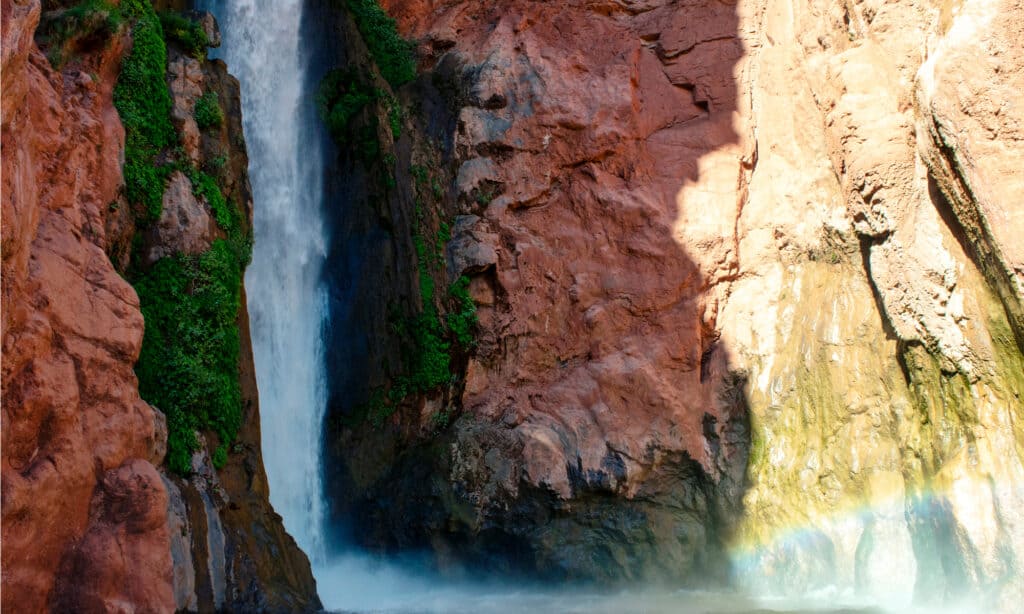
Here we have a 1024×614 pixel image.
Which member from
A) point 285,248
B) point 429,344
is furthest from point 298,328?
point 429,344

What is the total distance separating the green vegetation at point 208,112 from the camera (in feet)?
40.5

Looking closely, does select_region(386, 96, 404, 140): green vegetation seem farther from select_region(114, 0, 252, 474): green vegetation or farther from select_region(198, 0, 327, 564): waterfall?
select_region(114, 0, 252, 474): green vegetation

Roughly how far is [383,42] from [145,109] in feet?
17.5

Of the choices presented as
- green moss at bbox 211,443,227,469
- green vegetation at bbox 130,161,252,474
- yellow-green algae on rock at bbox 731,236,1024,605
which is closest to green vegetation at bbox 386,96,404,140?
green vegetation at bbox 130,161,252,474

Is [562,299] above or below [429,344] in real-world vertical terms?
above

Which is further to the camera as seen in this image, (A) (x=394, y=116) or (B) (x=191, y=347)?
(A) (x=394, y=116)

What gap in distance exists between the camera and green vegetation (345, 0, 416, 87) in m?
15.7

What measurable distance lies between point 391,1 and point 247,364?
309 inches

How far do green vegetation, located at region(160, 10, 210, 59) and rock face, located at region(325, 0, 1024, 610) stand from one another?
397 centimetres

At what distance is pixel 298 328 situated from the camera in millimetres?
14516

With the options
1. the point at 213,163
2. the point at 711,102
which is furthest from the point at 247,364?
the point at 711,102

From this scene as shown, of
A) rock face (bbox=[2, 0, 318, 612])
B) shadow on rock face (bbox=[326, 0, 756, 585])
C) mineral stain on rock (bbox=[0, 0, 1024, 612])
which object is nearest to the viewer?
rock face (bbox=[2, 0, 318, 612])

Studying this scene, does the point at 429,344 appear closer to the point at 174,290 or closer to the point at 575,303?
the point at 575,303

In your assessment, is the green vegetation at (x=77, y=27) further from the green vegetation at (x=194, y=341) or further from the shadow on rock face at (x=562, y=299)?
the shadow on rock face at (x=562, y=299)
